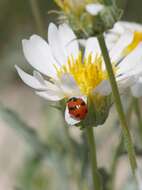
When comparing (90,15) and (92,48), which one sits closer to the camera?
(90,15)

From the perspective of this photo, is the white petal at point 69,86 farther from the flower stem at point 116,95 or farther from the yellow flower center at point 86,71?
the flower stem at point 116,95

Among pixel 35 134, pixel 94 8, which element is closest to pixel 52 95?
pixel 94 8

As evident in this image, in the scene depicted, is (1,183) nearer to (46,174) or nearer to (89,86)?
(46,174)

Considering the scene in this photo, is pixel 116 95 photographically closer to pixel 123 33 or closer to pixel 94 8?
pixel 94 8

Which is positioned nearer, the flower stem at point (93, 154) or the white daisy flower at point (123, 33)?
the flower stem at point (93, 154)

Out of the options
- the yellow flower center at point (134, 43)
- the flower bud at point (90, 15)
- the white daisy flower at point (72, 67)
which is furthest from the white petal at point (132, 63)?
the flower bud at point (90, 15)

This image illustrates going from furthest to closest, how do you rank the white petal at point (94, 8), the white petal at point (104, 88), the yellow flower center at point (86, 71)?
the yellow flower center at point (86, 71)
the white petal at point (104, 88)
the white petal at point (94, 8)

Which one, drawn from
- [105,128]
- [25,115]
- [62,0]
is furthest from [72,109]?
[25,115]
